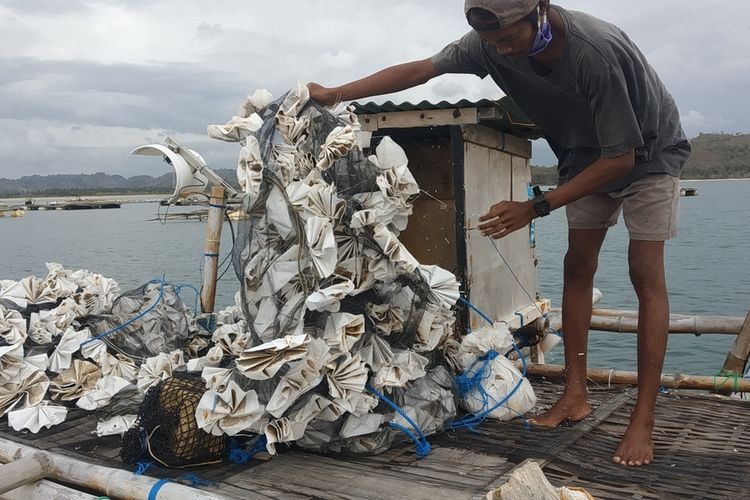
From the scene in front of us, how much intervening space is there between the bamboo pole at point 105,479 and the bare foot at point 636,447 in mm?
1823

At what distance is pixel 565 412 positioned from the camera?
3697 mm

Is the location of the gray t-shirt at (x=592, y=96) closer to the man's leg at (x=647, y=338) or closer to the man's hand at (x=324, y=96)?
the man's leg at (x=647, y=338)

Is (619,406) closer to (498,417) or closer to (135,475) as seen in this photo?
(498,417)

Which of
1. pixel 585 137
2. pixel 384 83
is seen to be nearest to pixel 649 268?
pixel 585 137

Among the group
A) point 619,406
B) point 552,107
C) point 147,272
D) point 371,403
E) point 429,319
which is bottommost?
point 147,272

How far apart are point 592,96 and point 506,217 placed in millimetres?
659

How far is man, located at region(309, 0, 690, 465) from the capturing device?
288cm

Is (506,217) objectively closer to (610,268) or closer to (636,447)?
(636,447)

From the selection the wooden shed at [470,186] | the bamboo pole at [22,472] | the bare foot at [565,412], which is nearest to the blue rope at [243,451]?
the bamboo pole at [22,472]

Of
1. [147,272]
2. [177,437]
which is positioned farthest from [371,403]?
[147,272]

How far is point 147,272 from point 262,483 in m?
25.1

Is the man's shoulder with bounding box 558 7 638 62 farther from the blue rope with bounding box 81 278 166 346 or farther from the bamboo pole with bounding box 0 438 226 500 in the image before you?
the blue rope with bounding box 81 278 166 346

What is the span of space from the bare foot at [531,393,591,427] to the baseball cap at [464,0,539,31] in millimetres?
2098

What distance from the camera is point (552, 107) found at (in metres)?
3.37
